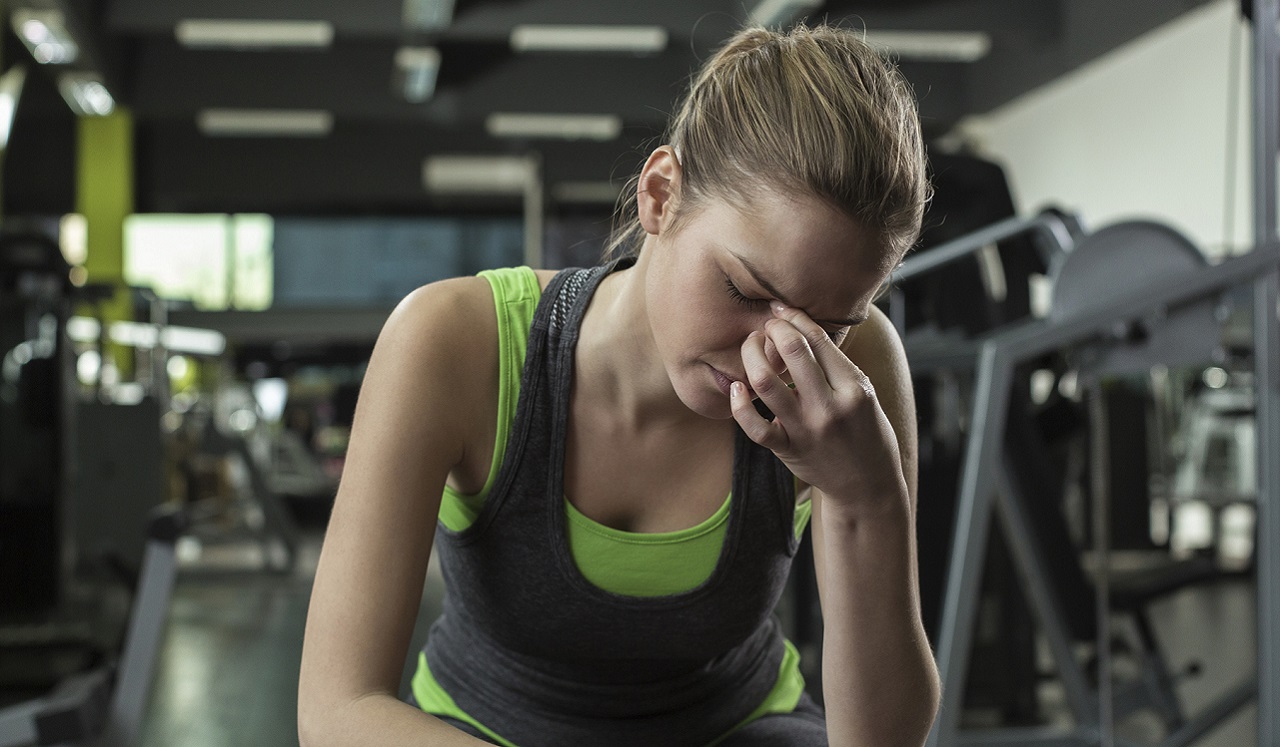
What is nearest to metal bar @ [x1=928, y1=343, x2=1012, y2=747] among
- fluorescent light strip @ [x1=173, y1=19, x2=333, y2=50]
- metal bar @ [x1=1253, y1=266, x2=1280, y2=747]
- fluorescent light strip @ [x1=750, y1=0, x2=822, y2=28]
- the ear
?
metal bar @ [x1=1253, y1=266, x2=1280, y2=747]

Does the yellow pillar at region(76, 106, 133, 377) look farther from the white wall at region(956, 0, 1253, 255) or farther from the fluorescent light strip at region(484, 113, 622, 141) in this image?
the white wall at region(956, 0, 1253, 255)

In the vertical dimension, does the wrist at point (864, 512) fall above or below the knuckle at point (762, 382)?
below

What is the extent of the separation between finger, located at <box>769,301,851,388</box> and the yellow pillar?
9578 millimetres

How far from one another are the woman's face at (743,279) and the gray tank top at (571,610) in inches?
5.9

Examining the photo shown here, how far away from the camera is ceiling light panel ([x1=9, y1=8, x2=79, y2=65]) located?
6.40 m

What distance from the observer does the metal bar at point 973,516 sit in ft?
6.23

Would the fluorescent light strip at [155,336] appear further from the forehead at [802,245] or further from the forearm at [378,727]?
the forehead at [802,245]

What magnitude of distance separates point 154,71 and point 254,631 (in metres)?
5.74

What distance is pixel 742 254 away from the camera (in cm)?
78

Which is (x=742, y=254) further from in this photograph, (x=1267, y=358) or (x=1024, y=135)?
(x=1024, y=135)

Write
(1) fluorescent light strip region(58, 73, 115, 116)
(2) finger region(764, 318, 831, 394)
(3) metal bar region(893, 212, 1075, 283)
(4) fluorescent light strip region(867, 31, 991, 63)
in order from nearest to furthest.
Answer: (2) finger region(764, 318, 831, 394) < (3) metal bar region(893, 212, 1075, 283) < (4) fluorescent light strip region(867, 31, 991, 63) < (1) fluorescent light strip region(58, 73, 115, 116)

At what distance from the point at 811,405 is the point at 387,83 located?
8493 mm

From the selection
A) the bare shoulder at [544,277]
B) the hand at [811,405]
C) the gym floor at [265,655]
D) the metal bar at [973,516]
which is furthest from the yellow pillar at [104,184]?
the hand at [811,405]

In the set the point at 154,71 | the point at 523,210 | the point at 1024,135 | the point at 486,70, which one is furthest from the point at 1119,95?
the point at 154,71
